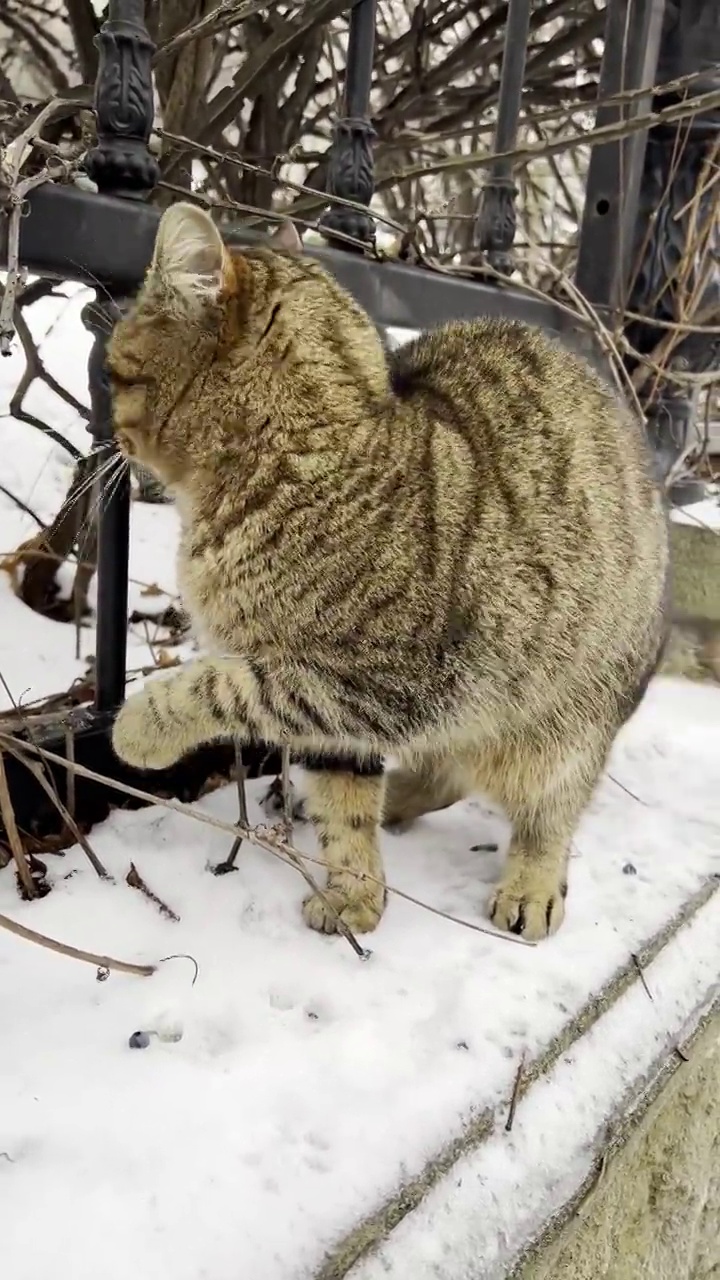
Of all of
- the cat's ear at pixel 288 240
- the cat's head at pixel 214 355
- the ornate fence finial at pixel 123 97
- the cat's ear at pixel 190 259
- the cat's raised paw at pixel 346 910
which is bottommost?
the cat's raised paw at pixel 346 910

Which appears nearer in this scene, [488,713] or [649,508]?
[488,713]

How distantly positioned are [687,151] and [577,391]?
116 cm

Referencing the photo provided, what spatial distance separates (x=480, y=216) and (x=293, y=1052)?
180cm

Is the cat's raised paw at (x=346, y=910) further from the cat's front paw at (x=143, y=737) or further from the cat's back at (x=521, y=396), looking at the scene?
the cat's back at (x=521, y=396)

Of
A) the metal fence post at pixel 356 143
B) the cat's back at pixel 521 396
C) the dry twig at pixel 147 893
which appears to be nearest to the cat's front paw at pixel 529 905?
the dry twig at pixel 147 893

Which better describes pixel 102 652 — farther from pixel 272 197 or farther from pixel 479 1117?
pixel 272 197

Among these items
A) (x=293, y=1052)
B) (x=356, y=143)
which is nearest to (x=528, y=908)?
(x=293, y=1052)

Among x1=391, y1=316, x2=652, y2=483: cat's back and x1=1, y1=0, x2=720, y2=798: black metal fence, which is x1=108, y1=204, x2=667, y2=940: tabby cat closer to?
x1=391, y1=316, x2=652, y2=483: cat's back

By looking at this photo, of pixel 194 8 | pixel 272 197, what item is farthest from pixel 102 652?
pixel 272 197

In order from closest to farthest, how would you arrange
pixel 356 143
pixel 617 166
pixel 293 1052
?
pixel 293 1052
pixel 356 143
pixel 617 166

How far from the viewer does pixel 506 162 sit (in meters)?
1.87

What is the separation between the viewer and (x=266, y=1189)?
0.86 metres

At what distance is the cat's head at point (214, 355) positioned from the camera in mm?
1214

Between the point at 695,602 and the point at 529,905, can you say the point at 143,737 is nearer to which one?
the point at 529,905
